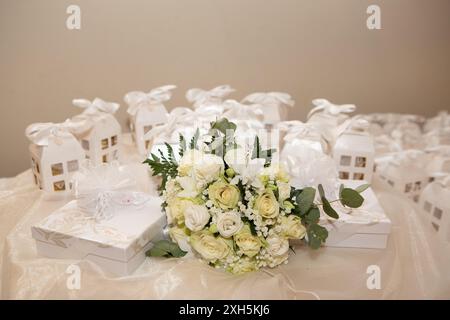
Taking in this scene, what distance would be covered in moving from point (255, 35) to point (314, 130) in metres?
0.72

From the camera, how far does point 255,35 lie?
1918 mm

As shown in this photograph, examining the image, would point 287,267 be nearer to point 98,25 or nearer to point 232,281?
point 232,281

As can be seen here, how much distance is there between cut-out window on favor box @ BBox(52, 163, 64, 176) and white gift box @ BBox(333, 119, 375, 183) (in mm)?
930

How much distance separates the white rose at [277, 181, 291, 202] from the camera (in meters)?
0.97

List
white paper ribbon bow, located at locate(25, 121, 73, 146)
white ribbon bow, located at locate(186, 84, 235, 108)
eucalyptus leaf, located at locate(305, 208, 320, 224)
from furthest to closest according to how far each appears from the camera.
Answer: white ribbon bow, located at locate(186, 84, 235, 108) → white paper ribbon bow, located at locate(25, 121, 73, 146) → eucalyptus leaf, located at locate(305, 208, 320, 224)

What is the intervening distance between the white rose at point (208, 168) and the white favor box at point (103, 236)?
194 mm

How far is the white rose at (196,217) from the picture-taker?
93cm

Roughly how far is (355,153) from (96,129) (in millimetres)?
916

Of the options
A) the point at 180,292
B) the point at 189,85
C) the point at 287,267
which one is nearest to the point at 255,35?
the point at 189,85

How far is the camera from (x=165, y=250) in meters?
1.03

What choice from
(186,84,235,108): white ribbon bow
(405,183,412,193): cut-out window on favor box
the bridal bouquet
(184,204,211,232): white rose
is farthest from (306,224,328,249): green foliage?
(186,84,235,108): white ribbon bow

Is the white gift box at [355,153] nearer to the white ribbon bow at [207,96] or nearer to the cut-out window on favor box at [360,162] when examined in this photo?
the cut-out window on favor box at [360,162]

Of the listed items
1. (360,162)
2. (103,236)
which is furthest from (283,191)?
(360,162)

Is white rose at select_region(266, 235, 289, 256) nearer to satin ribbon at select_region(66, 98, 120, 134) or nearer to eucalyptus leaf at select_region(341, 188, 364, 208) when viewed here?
eucalyptus leaf at select_region(341, 188, 364, 208)
